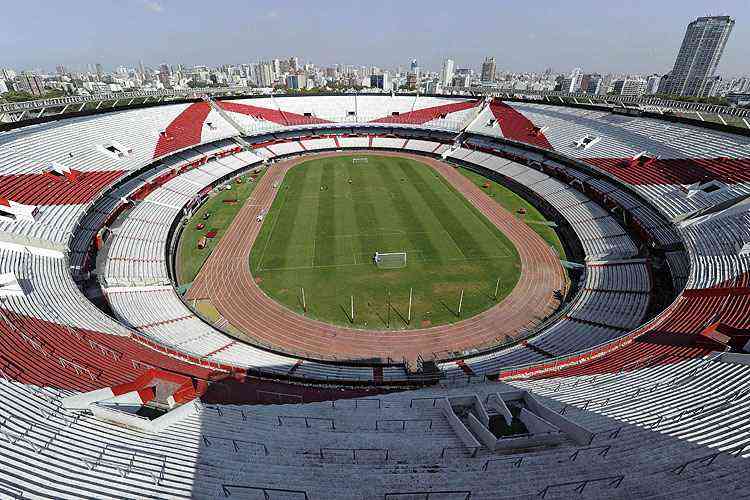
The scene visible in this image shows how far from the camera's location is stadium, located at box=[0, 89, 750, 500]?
1017 centimetres

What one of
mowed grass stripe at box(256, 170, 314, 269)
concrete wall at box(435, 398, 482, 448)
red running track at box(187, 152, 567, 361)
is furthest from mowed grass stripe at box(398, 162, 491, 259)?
concrete wall at box(435, 398, 482, 448)

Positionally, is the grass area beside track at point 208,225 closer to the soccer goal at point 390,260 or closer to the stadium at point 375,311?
the stadium at point 375,311

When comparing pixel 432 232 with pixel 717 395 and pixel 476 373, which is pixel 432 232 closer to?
pixel 476 373

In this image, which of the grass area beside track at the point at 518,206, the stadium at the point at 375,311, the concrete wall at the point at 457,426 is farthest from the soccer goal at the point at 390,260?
the concrete wall at the point at 457,426

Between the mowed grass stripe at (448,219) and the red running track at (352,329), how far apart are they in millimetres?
4127

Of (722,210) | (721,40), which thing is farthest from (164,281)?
(721,40)

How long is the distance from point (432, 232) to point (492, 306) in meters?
12.3

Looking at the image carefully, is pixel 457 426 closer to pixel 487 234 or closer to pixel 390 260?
pixel 390 260

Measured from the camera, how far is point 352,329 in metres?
24.4

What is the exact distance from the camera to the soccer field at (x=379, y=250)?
26781mm

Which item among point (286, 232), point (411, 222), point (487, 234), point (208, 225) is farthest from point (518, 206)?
point (208, 225)

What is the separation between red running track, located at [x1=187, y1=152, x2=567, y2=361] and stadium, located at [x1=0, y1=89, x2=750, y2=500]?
186 mm

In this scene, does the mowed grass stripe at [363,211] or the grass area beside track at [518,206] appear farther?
the grass area beside track at [518,206]

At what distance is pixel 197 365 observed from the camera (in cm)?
1830
